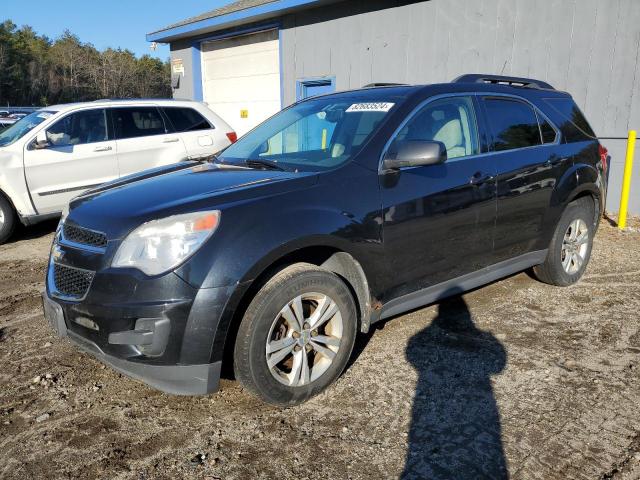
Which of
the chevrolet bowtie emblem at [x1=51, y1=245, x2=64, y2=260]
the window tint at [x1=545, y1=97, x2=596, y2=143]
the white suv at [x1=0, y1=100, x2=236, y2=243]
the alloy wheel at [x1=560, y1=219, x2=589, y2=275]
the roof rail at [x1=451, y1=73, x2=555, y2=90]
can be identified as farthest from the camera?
the white suv at [x1=0, y1=100, x2=236, y2=243]

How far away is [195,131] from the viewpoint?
8.25 metres

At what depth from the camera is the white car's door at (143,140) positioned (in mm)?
7660

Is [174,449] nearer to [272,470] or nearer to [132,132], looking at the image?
[272,470]

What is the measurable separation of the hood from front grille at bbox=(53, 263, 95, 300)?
0.25 metres

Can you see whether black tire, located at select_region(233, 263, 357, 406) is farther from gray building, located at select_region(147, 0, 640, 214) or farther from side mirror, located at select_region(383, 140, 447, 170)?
gray building, located at select_region(147, 0, 640, 214)

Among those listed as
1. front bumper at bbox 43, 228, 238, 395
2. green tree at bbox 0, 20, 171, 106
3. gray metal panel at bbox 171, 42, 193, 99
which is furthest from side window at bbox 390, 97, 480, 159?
green tree at bbox 0, 20, 171, 106

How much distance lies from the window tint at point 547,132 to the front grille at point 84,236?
11.8 ft

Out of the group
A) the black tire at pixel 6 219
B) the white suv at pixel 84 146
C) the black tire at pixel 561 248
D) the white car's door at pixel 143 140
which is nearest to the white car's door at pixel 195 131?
the white suv at pixel 84 146

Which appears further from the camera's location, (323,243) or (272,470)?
(323,243)

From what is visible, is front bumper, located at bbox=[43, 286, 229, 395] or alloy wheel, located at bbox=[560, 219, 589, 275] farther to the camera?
alloy wheel, located at bbox=[560, 219, 589, 275]

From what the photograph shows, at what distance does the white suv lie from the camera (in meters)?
6.96

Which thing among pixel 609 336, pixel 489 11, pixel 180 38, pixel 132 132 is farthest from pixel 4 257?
pixel 180 38

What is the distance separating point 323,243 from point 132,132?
5.72 m

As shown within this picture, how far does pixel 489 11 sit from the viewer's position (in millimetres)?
8531
